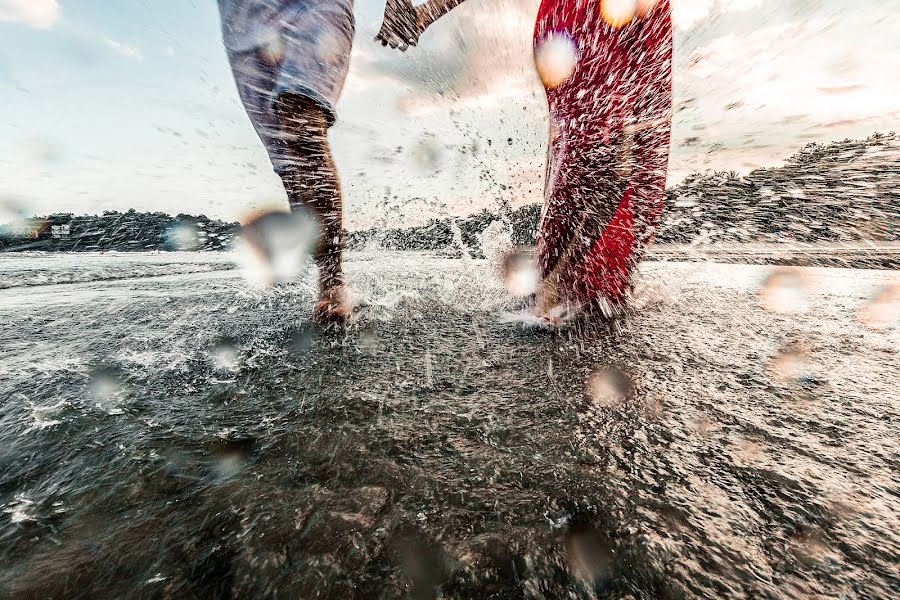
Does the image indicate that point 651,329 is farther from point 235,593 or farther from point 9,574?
point 9,574

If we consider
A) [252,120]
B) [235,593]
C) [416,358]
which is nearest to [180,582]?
[235,593]

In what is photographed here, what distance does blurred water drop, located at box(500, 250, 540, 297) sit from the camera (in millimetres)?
2050

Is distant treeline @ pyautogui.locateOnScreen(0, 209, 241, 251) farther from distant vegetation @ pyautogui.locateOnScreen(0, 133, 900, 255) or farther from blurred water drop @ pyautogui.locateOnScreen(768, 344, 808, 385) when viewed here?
blurred water drop @ pyautogui.locateOnScreen(768, 344, 808, 385)

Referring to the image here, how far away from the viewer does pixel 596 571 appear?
434mm

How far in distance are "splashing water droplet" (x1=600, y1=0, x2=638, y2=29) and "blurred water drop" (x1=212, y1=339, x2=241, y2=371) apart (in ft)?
6.49

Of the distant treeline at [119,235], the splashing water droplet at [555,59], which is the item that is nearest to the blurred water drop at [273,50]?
the splashing water droplet at [555,59]

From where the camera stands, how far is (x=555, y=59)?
6.09 feet

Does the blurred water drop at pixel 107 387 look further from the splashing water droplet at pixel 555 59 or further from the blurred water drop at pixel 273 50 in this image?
the splashing water droplet at pixel 555 59

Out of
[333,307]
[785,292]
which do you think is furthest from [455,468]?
[785,292]

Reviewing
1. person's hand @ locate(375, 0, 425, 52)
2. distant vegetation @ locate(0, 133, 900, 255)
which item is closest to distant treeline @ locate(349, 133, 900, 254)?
distant vegetation @ locate(0, 133, 900, 255)

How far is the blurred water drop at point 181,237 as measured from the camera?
11.5 metres

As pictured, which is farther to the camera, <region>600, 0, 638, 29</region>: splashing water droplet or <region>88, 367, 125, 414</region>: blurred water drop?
<region>600, 0, 638, 29</region>: splashing water droplet

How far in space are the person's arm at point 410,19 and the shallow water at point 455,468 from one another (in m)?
2.04

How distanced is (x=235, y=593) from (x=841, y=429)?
1035 mm
